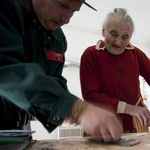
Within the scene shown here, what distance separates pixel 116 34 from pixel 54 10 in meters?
0.65

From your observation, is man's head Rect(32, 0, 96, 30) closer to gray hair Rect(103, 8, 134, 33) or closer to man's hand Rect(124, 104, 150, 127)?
gray hair Rect(103, 8, 134, 33)

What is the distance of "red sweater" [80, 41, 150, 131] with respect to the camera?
1193 mm

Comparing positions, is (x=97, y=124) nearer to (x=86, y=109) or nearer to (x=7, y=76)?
(x=86, y=109)

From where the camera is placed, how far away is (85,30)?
417 centimetres

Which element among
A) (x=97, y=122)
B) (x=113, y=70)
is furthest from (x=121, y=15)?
(x=97, y=122)

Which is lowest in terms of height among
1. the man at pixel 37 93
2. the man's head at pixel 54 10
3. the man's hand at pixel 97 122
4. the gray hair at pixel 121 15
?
the man's hand at pixel 97 122

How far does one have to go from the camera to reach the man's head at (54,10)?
0.80 meters

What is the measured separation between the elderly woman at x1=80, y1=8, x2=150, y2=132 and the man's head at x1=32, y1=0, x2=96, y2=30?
480 mm

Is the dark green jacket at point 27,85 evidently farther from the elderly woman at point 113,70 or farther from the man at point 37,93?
the elderly woman at point 113,70

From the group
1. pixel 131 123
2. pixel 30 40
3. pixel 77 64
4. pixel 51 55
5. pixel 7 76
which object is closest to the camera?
pixel 7 76

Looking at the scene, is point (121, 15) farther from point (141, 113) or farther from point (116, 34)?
point (141, 113)

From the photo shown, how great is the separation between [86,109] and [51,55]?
0.55 metres

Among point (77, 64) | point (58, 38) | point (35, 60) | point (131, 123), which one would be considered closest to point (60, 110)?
point (35, 60)

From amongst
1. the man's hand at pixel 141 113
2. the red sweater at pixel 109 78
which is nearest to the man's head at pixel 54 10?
the red sweater at pixel 109 78
